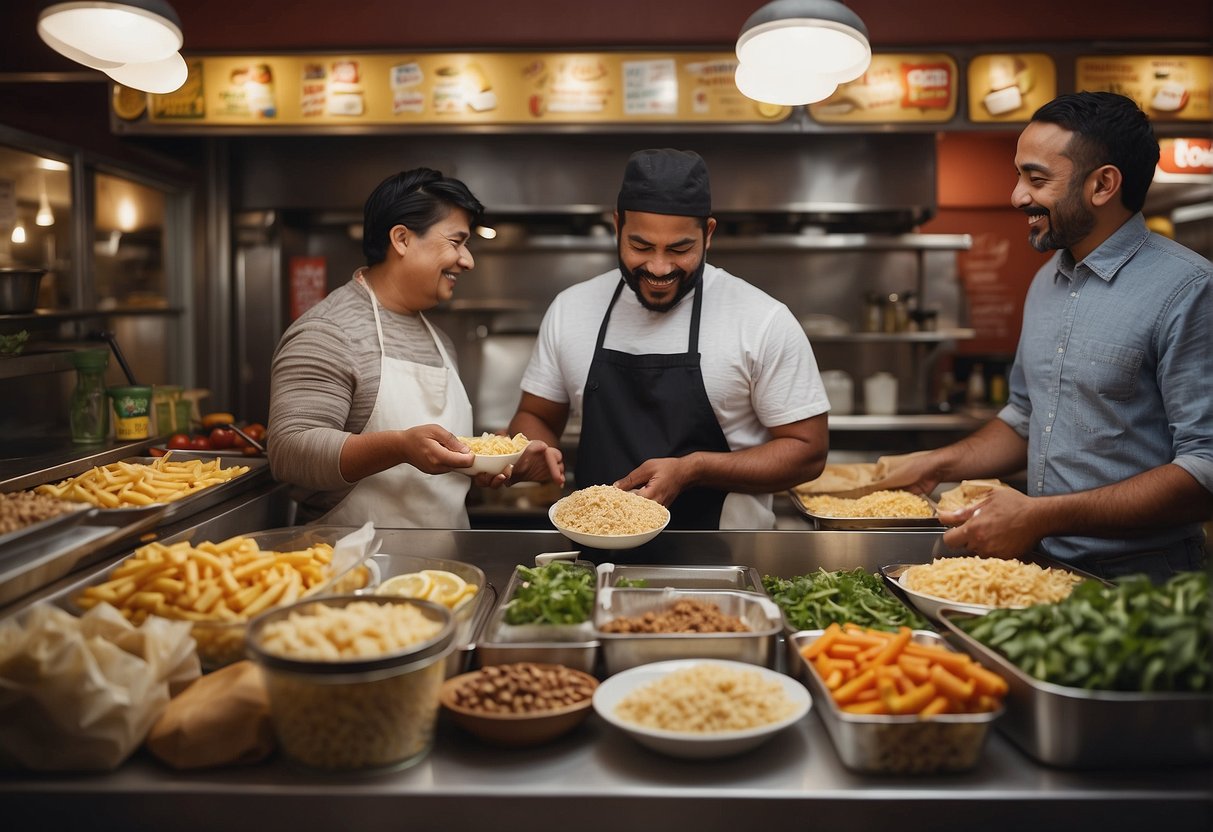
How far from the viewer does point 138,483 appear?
91.4 inches

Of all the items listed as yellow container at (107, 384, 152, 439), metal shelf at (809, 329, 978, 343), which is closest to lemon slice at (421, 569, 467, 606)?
yellow container at (107, 384, 152, 439)

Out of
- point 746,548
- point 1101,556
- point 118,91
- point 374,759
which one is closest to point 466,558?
point 746,548

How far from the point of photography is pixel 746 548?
2.39 m

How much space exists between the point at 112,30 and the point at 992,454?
2.71 m

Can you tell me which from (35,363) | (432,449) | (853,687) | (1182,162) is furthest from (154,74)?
(1182,162)

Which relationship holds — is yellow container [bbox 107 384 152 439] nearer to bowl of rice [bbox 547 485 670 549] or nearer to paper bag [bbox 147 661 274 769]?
bowl of rice [bbox 547 485 670 549]

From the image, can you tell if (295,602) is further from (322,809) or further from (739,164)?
(739,164)

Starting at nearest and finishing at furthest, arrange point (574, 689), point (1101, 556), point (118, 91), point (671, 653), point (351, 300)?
point (574, 689) < point (671, 653) < point (1101, 556) < point (351, 300) < point (118, 91)

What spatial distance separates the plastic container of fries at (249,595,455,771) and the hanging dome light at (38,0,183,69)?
1.51 metres

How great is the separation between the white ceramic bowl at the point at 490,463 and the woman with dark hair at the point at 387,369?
0.06m

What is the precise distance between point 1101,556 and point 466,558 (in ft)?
5.58

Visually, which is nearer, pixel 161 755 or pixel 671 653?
pixel 161 755

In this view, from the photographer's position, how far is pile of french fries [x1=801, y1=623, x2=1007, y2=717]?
1.46m

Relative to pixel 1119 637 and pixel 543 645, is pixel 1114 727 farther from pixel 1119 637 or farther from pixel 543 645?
pixel 543 645
